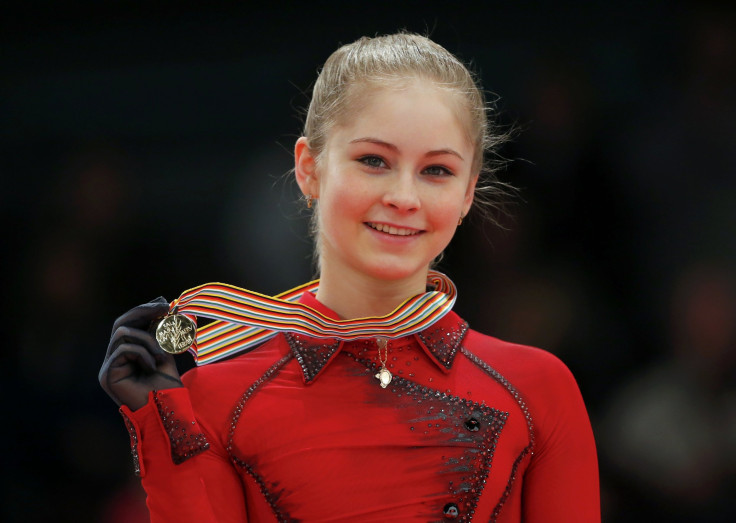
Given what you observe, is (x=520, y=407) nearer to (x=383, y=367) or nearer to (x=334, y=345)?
(x=383, y=367)

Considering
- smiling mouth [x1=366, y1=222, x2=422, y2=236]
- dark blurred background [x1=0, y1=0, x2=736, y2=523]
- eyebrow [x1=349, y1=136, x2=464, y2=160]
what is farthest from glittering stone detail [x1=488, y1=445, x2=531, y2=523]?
dark blurred background [x1=0, y1=0, x2=736, y2=523]

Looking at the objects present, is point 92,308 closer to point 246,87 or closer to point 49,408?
point 49,408

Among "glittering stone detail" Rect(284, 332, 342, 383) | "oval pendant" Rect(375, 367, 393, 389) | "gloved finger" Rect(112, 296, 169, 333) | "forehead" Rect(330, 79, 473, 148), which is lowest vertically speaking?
"oval pendant" Rect(375, 367, 393, 389)

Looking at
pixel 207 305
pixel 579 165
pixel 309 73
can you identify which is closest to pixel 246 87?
pixel 309 73

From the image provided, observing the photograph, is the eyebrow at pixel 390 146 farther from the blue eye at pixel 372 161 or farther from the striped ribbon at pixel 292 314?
the striped ribbon at pixel 292 314

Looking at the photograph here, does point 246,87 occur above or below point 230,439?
above

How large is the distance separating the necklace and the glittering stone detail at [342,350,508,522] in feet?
0.04

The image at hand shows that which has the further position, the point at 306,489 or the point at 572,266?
the point at 572,266

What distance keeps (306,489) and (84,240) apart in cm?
173

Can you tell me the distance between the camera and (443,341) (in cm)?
206

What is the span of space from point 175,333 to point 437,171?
2.03 ft

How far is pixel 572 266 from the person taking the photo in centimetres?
343

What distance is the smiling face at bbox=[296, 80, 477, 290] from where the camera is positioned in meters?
1.94

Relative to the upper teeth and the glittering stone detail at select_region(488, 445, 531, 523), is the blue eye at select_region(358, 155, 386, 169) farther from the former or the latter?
the glittering stone detail at select_region(488, 445, 531, 523)
